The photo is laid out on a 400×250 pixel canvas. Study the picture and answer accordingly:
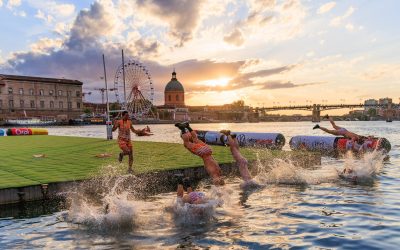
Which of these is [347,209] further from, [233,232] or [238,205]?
[233,232]

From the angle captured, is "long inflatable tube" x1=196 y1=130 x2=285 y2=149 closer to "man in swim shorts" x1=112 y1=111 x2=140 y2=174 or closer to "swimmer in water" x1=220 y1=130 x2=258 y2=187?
"man in swim shorts" x1=112 y1=111 x2=140 y2=174

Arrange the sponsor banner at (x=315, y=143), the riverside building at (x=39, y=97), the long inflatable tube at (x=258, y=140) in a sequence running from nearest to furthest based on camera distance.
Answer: the sponsor banner at (x=315, y=143)
the long inflatable tube at (x=258, y=140)
the riverside building at (x=39, y=97)

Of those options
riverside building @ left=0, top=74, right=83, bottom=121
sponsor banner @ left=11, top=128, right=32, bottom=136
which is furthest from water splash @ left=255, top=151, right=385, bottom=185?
riverside building @ left=0, top=74, right=83, bottom=121

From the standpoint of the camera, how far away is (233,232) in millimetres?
9477

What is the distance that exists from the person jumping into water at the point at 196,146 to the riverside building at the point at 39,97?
475 ft

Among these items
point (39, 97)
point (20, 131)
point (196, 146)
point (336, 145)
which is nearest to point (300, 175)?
point (196, 146)

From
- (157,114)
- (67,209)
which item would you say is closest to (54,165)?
(67,209)

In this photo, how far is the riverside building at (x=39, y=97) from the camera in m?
144

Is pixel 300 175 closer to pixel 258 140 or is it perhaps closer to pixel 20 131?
pixel 258 140

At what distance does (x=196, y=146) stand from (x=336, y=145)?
17.5 metres

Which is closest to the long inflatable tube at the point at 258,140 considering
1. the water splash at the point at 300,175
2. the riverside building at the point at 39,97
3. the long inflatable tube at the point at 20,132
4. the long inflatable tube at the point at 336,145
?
the long inflatable tube at the point at 336,145

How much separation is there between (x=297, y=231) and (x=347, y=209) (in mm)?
2939

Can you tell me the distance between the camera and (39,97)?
154m

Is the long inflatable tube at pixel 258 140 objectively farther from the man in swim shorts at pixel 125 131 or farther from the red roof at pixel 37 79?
the red roof at pixel 37 79
